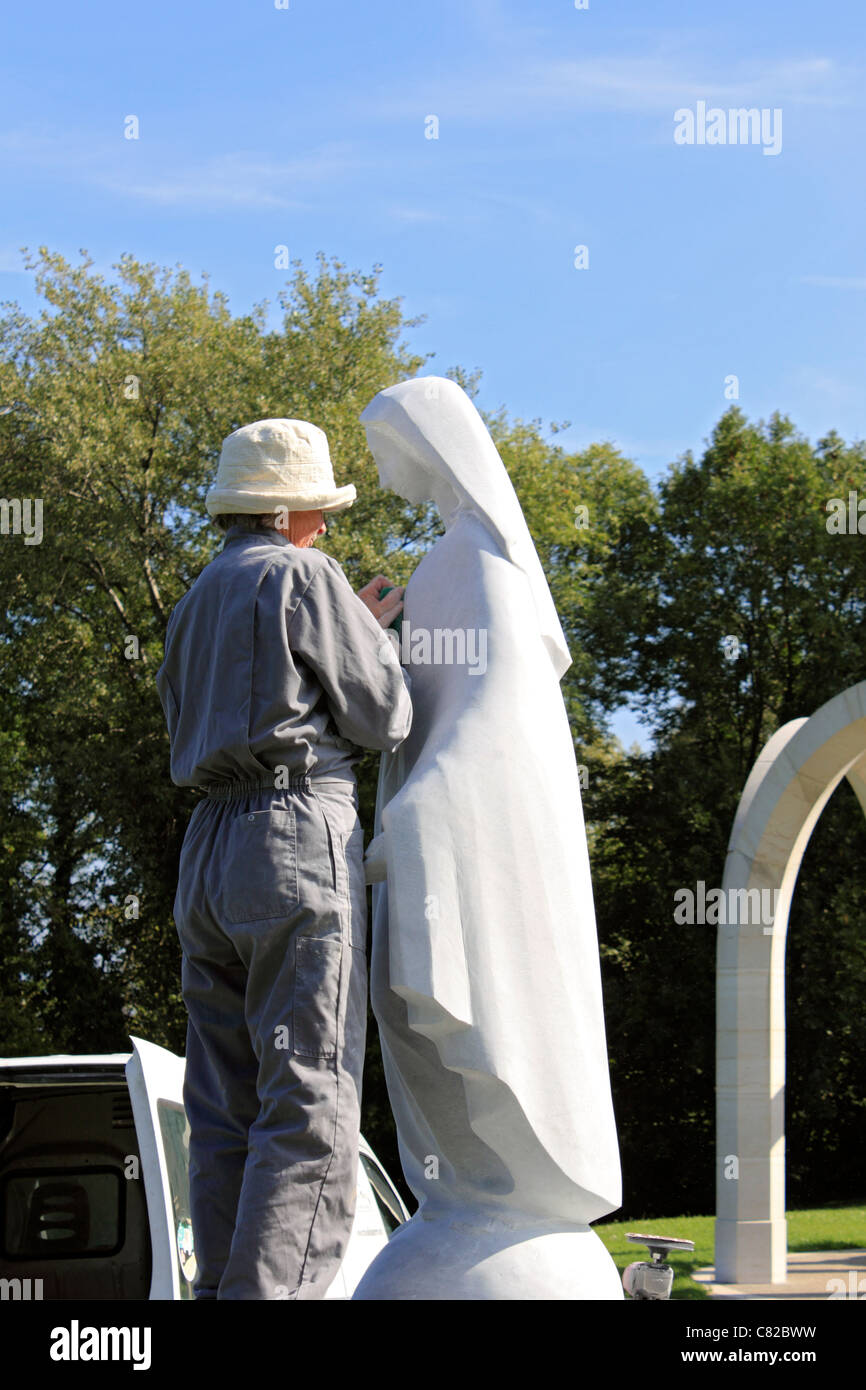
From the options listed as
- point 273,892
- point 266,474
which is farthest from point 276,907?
point 266,474

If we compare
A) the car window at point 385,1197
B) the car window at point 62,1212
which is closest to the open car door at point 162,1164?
the car window at point 62,1212

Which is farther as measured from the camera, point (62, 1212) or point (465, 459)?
point (62, 1212)

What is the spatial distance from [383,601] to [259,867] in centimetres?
107

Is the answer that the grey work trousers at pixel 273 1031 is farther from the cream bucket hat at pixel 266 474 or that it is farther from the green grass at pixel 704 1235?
the green grass at pixel 704 1235

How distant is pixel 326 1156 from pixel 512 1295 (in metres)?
0.57

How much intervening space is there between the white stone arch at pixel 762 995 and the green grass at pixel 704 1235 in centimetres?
72

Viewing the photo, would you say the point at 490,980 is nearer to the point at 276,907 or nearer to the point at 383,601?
the point at 276,907

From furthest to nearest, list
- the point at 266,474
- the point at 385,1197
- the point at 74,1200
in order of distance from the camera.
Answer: the point at 385,1197, the point at 74,1200, the point at 266,474

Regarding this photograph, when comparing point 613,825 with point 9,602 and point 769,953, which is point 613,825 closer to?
point 9,602

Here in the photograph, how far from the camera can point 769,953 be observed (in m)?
13.5

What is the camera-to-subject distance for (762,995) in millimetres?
13594

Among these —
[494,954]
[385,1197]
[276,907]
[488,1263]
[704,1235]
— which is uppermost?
[276,907]

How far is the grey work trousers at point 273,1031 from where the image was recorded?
3.06 m

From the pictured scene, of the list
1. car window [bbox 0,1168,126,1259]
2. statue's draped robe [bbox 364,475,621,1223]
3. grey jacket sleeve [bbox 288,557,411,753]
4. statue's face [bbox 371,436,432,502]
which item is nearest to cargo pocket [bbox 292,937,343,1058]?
statue's draped robe [bbox 364,475,621,1223]
